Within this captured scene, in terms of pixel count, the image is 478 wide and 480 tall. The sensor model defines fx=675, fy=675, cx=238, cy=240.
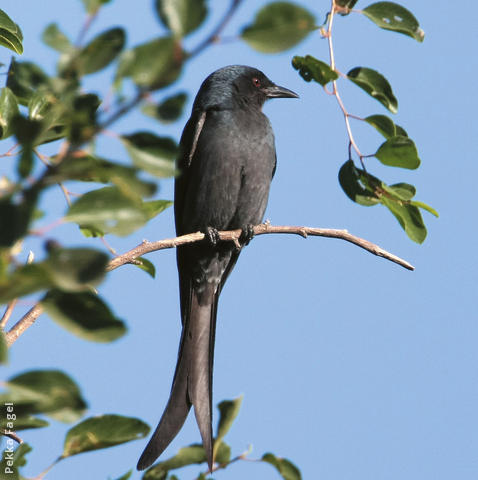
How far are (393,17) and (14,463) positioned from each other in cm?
163

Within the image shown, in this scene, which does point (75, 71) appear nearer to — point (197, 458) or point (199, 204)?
point (197, 458)

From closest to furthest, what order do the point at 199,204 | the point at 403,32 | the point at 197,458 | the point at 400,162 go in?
the point at 197,458, the point at 403,32, the point at 400,162, the point at 199,204

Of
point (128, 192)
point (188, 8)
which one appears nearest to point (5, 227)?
point (128, 192)

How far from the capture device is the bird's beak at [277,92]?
5.66 metres

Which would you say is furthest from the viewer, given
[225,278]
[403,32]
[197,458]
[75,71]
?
[225,278]

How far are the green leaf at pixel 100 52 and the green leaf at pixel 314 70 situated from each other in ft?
4.10

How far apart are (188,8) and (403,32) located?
132 centimetres

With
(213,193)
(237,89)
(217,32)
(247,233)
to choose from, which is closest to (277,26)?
(217,32)

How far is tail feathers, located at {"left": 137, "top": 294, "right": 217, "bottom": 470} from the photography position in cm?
311

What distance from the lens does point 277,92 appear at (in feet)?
18.7

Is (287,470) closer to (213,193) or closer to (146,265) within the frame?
(146,265)

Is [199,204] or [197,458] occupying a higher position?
[199,204]

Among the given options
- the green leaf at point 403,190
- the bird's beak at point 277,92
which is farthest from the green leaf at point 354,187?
the bird's beak at point 277,92

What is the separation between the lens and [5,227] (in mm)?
879
